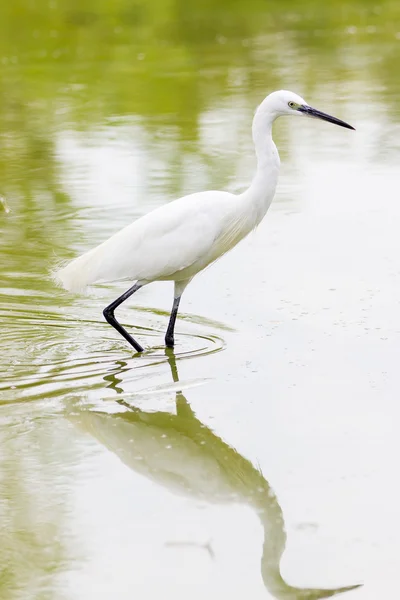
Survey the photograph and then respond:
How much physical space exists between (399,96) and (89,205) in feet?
17.5

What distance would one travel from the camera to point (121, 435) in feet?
15.6

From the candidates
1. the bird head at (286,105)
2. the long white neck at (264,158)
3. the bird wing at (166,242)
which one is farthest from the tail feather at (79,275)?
the bird head at (286,105)

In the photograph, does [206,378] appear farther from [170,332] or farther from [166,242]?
[166,242]

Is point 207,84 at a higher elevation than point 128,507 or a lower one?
lower

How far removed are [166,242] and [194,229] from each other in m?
0.16

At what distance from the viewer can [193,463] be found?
14.4ft

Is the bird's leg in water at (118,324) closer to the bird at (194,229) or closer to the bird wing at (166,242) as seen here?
the bird at (194,229)

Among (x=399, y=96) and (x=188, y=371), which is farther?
(x=399, y=96)

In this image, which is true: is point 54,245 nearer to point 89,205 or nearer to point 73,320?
point 89,205

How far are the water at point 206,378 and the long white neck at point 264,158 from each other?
731 mm

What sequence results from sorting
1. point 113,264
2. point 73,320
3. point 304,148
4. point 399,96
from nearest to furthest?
point 113,264, point 73,320, point 304,148, point 399,96

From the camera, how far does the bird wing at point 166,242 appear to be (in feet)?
18.7

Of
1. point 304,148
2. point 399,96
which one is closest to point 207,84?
point 399,96

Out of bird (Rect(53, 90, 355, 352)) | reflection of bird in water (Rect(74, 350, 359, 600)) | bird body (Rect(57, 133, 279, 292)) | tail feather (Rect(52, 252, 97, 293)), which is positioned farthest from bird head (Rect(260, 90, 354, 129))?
reflection of bird in water (Rect(74, 350, 359, 600))
